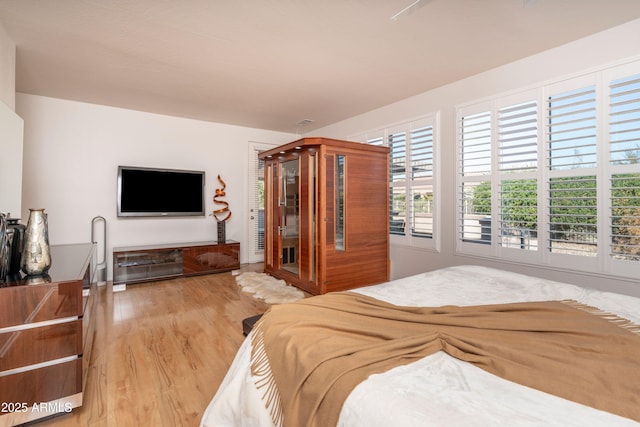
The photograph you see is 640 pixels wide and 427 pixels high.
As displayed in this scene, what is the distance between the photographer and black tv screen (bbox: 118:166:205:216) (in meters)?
4.36

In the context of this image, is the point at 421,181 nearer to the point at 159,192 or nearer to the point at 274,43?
the point at 274,43

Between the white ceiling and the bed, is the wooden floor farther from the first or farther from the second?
the white ceiling

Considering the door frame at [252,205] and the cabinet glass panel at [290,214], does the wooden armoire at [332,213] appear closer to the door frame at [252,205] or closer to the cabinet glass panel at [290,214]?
the cabinet glass panel at [290,214]

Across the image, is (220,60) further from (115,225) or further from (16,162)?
(115,225)

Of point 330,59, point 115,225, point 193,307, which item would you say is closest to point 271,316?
point 193,307

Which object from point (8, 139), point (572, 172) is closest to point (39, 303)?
point (8, 139)

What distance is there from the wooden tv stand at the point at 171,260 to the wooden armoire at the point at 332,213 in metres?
1.14

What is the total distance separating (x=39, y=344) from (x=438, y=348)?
201cm

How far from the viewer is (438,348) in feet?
3.34

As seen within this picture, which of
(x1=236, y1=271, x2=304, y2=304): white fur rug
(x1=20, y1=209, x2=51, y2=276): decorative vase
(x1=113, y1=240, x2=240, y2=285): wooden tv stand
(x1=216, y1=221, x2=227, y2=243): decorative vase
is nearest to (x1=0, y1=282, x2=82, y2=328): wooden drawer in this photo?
(x1=20, y1=209, x2=51, y2=276): decorative vase

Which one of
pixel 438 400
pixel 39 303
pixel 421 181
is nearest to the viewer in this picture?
pixel 438 400

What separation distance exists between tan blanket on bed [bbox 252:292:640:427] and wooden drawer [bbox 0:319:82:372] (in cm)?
117

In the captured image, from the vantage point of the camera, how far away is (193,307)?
326 centimetres

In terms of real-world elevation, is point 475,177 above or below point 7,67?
below
